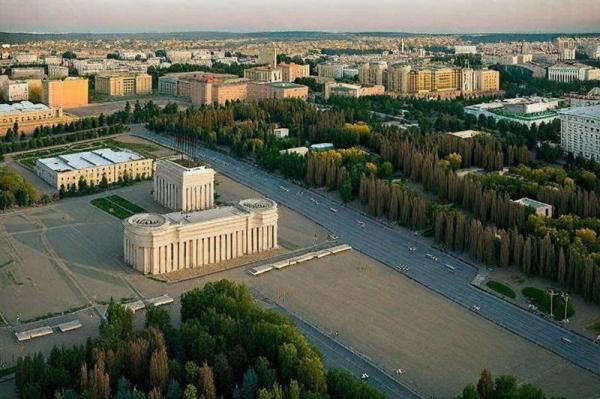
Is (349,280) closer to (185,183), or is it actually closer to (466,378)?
(466,378)

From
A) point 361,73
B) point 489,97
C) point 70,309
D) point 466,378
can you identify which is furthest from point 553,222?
point 361,73

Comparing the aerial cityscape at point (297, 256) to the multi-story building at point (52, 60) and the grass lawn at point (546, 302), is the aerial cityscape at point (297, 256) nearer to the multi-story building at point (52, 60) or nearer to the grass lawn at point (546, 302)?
the grass lawn at point (546, 302)

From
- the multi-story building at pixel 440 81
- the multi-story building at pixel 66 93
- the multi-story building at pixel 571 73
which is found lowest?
the multi-story building at pixel 66 93

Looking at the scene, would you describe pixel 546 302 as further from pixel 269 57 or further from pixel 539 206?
pixel 269 57

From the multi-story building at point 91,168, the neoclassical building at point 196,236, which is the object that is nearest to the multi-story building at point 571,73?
the multi-story building at point 91,168

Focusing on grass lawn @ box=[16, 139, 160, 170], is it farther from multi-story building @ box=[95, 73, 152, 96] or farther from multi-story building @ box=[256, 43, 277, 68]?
multi-story building @ box=[256, 43, 277, 68]
